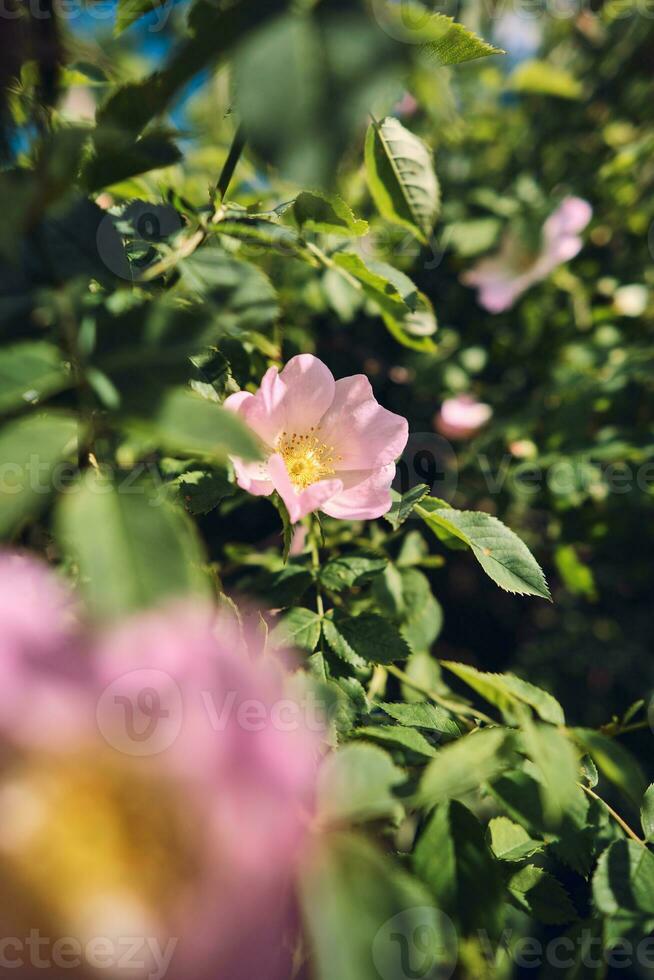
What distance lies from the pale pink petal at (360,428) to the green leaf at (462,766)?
0.35 metres

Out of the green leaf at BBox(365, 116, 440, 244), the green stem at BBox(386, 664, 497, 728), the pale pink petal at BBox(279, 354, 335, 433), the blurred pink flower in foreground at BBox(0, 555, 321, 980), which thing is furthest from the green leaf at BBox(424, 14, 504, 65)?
the green stem at BBox(386, 664, 497, 728)

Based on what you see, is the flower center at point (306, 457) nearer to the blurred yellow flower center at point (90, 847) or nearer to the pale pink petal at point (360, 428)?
the pale pink petal at point (360, 428)

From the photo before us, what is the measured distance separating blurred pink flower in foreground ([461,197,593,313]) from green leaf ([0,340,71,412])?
1.25 metres

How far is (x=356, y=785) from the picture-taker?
0.44 meters

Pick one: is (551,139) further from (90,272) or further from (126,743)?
(126,743)

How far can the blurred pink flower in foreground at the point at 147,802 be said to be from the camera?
34cm

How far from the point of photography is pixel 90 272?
18.4 inches

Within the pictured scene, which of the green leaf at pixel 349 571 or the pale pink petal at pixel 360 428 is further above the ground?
the pale pink petal at pixel 360 428

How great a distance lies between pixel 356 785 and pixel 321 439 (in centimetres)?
48

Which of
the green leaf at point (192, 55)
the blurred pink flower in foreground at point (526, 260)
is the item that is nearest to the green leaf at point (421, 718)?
the green leaf at point (192, 55)

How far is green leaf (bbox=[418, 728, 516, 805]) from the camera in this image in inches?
16.3

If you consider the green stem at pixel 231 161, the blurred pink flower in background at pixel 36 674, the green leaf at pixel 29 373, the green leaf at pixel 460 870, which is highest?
the green stem at pixel 231 161

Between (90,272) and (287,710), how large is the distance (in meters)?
0.35

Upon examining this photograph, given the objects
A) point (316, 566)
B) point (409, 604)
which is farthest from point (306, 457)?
point (409, 604)
